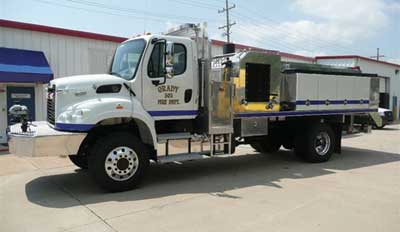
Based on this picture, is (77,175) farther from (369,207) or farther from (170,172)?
(369,207)

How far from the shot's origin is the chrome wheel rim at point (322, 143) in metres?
9.13

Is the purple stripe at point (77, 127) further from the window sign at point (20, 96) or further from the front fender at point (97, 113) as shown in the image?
the window sign at point (20, 96)

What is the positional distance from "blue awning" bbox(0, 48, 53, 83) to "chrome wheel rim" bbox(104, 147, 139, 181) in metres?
6.84

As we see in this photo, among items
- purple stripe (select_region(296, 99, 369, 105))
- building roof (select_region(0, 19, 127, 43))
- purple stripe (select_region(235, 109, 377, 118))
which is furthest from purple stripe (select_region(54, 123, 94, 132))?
building roof (select_region(0, 19, 127, 43))

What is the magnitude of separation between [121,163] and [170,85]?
1763 millimetres

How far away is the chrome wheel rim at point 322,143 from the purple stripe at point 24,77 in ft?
28.8

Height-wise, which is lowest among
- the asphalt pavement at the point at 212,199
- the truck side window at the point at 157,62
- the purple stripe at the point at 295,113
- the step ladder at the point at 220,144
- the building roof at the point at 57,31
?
the asphalt pavement at the point at 212,199

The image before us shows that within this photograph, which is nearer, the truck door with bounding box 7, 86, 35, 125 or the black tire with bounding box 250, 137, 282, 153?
the black tire with bounding box 250, 137, 282, 153

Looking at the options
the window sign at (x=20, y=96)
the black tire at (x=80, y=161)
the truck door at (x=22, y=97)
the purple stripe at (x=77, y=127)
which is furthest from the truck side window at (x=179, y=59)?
the window sign at (x=20, y=96)

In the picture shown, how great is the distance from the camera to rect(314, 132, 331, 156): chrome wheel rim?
9.13 meters

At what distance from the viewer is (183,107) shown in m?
6.95


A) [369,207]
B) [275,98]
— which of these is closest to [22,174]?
[275,98]

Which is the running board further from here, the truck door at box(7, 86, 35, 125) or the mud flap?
the truck door at box(7, 86, 35, 125)

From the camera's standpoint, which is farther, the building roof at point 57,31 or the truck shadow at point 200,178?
the building roof at point 57,31
